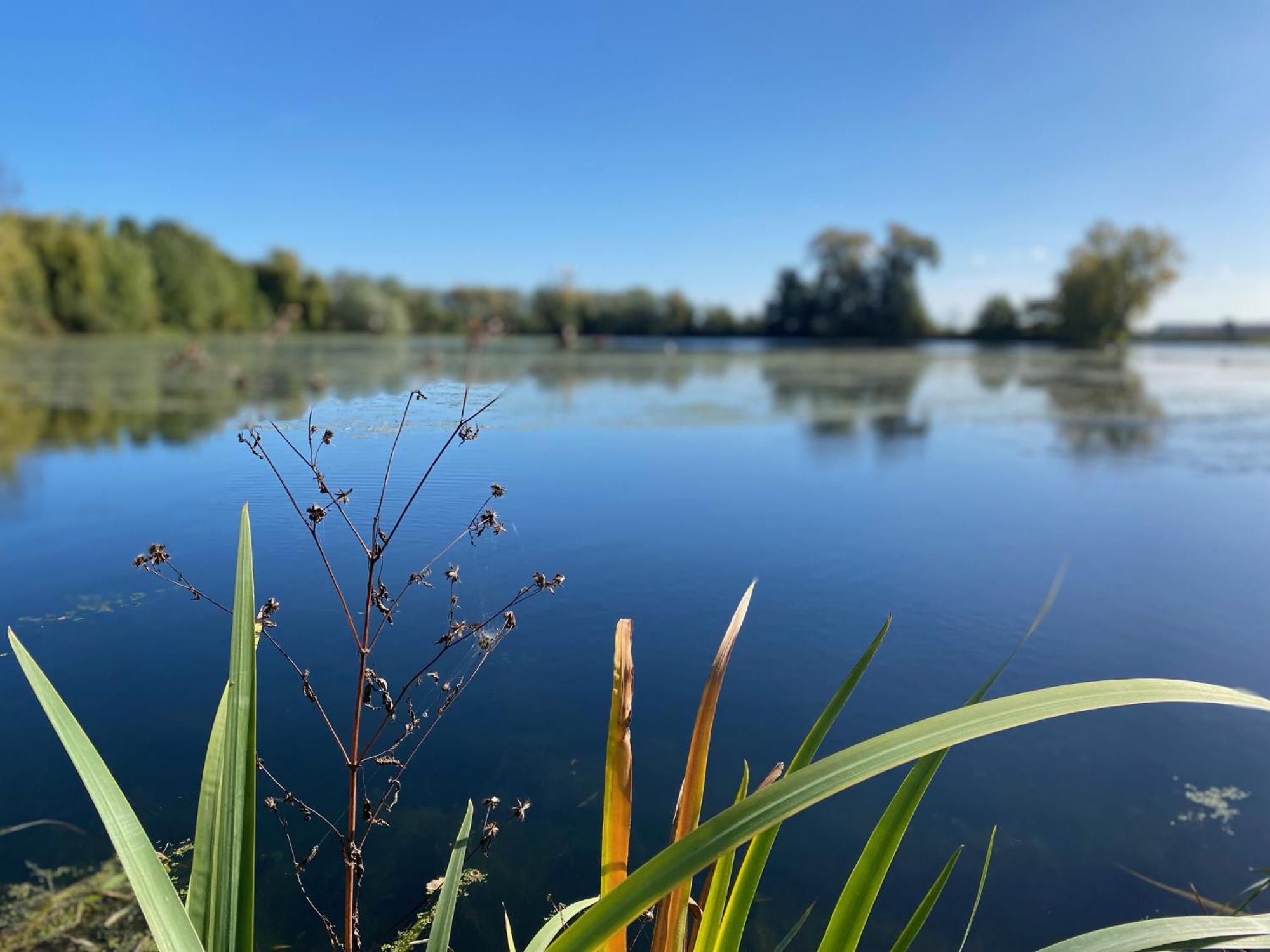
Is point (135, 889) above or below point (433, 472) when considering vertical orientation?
below

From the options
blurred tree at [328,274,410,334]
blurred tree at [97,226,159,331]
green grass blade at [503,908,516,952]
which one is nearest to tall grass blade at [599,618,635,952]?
green grass blade at [503,908,516,952]

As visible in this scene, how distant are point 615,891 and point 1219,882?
63.2 inches

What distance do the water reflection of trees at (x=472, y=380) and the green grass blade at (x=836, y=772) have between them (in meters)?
0.61

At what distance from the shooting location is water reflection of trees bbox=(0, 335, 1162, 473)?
22.6ft

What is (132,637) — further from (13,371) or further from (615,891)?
(13,371)

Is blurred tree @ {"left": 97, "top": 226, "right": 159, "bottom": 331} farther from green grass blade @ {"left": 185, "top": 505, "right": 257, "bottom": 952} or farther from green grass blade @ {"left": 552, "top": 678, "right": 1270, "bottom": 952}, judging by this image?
green grass blade @ {"left": 552, "top": 678, "right": 1270, "bottom": 952}

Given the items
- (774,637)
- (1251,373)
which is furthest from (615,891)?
(1251,373)

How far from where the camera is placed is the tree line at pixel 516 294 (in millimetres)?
30812

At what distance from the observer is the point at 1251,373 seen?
55.6 ft

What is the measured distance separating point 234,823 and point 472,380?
0.71 m

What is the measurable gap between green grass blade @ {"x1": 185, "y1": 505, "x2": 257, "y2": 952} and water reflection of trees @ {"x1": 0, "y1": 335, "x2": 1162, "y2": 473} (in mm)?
415

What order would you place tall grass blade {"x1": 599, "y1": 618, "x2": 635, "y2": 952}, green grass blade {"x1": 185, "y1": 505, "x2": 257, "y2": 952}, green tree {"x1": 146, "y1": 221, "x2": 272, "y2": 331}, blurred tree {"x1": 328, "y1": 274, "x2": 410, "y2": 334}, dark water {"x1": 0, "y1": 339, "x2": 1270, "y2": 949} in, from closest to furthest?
green grass blade {"x1": 185, "y1": 505, "x2": 257, "y2": 952}, tall grass blade {"x1": 599, "y1": 618, "x2": 635, "y2": 952}, dark water {"x1": 0, "y1": 339, "x2": 1270, "y2": 949}, blurred tree {"x1": 328, "y1": 274, "x2": 410, "y2": 334}, green tree {"x1": 146, "y1": 221, "x2": 272, "y2": 331}

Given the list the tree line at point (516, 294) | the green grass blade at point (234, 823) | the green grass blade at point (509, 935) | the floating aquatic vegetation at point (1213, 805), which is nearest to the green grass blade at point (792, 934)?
the green grass blade at point (509, 935)

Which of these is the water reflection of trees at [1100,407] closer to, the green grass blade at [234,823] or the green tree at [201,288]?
the green grass blade at [234,823]
